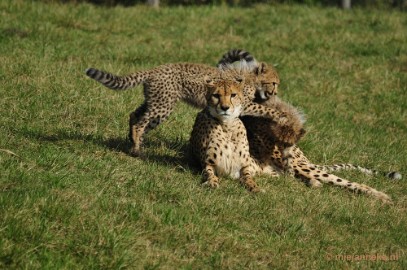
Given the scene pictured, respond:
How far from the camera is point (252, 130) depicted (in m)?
6.93

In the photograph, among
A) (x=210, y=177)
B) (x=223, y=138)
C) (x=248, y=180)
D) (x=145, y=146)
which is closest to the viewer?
(x=210, y=177)

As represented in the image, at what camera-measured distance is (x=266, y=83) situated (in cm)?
754

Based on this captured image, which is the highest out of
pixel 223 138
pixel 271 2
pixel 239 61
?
pixel 239 61

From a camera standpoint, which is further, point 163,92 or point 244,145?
point 163,92

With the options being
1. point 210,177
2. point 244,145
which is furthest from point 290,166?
point 210,177

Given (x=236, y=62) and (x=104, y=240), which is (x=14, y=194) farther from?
(x=236, y=62)

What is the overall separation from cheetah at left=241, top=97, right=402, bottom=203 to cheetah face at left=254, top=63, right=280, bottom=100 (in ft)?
1.52

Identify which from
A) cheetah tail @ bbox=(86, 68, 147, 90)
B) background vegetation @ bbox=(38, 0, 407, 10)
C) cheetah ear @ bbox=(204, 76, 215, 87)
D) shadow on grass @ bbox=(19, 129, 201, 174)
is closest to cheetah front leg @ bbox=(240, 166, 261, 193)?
shadow on grass @ bbox=(19, 129, 201, 174)

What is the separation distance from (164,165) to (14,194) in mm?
1833

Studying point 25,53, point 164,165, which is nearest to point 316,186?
point 164,165

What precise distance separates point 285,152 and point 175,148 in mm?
971

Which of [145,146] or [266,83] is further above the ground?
[266,83]

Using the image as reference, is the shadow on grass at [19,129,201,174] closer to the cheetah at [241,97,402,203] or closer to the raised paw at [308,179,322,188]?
the cheetah at [241,97,402,203]

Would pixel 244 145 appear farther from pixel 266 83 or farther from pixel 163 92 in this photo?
pixel 266 83
